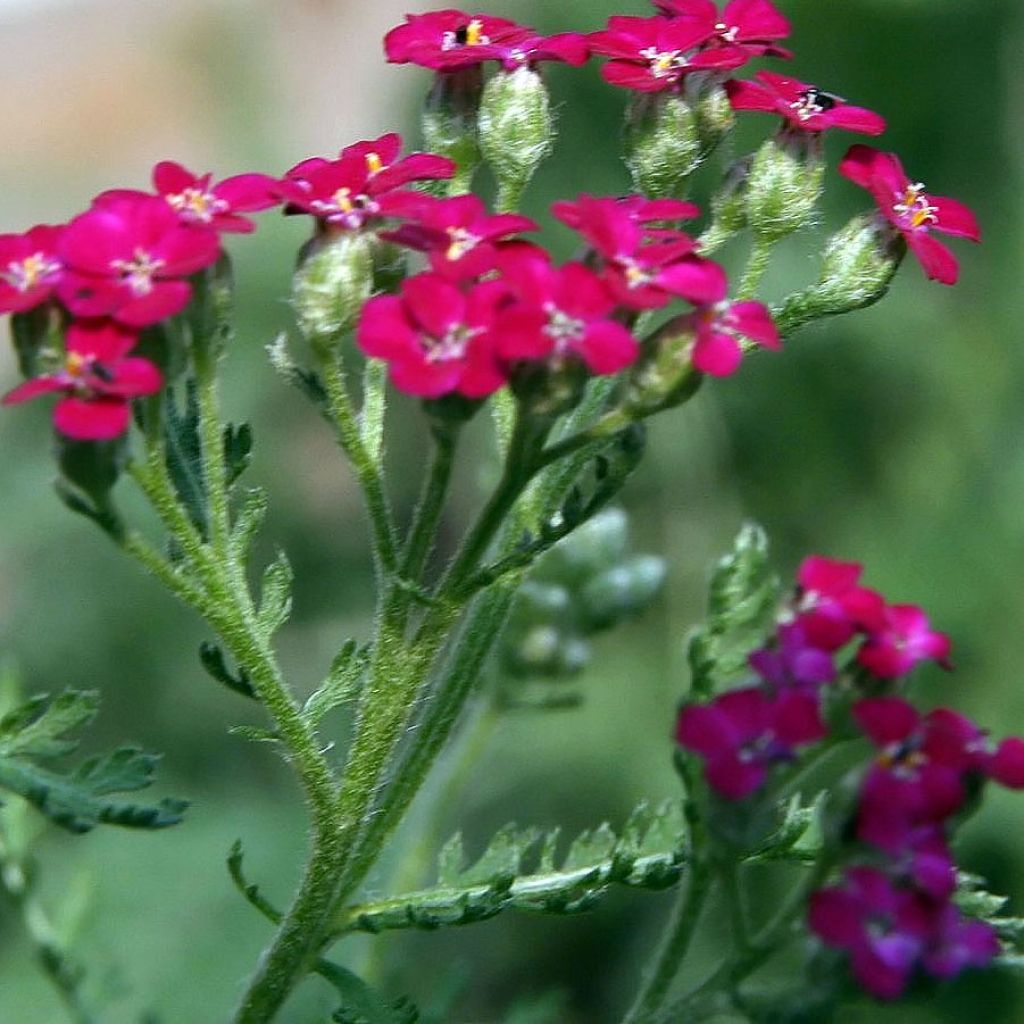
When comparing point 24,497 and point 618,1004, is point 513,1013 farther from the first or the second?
point 24,497

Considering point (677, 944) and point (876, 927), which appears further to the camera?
point (677, 944)

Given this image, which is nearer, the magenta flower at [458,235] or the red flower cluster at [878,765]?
the red flower cluster at [878,765]

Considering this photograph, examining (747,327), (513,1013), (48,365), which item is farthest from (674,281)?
(513,1013)

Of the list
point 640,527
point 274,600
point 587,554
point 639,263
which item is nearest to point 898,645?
point 639,263

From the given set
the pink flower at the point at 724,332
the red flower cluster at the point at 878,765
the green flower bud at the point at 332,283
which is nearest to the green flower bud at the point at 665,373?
the pink flower at the point at 724,332

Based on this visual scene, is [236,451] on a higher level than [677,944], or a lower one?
higher

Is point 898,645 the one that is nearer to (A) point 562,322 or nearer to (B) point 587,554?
(A) point 562,322

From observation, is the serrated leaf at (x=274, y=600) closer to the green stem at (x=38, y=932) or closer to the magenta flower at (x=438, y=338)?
the magenta flower at (x=438, y=338)
